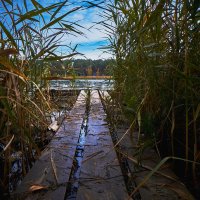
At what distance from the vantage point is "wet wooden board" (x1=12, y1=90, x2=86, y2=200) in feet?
2.71

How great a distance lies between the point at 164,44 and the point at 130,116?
1.76ft

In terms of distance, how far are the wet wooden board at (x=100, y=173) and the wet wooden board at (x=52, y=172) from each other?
0.24 ft

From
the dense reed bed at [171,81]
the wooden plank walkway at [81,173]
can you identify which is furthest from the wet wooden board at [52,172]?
the dense reed bed at [171,81]

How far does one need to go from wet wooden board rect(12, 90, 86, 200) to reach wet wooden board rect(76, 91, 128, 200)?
2.8 inches

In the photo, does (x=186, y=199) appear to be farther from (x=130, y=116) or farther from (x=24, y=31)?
(x=24, y=31)

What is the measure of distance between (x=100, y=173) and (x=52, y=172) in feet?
0.65

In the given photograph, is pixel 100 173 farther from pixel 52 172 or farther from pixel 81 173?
pixel 52 172

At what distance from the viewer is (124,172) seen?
1.04 metres

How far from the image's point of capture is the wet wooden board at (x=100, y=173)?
82 cm

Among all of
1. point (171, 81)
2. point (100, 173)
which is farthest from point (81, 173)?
point (171, 81)

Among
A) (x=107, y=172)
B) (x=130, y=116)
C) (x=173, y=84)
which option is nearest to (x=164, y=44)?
(x=173, y=84)

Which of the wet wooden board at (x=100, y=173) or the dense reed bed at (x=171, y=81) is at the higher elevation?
the dense reed bed at (x=171, y=81)

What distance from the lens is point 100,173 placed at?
988 mm

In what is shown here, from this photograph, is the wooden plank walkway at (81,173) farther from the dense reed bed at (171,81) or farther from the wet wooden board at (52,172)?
the dense reed bed at (171,81)
